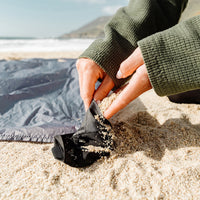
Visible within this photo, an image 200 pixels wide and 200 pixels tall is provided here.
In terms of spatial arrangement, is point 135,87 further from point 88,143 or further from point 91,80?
point 88,143

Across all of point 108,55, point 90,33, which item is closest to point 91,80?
point 108,55

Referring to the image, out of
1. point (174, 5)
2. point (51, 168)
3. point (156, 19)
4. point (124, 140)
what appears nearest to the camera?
point (51, 168)

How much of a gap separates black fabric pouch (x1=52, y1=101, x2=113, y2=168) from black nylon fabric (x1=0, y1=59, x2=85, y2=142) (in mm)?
287

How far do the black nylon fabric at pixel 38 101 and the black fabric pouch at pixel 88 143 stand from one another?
29cm

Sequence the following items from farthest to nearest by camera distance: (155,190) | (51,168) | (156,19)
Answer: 1. (156,19)
2. (51,168)
3. (155,190)

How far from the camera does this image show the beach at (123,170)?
0.68m

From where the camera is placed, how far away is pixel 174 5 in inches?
45.6

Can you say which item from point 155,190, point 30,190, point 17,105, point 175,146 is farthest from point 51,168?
point 17,105

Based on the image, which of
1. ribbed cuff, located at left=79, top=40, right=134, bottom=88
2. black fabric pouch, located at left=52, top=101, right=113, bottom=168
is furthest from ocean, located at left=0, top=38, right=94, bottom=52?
black fabric pouch, located at left=52, top=101, right=113, bottom=168

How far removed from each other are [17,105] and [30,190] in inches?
39.1

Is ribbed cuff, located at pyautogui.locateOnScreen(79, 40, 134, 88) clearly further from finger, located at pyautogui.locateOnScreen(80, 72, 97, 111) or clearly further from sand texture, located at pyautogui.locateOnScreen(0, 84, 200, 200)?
sand texture, located at pyautogui.locateOnScreen(0, 84, 200, 200)

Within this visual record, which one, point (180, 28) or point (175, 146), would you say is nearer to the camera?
point (180, 28)

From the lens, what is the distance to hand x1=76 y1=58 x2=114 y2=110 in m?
0.83

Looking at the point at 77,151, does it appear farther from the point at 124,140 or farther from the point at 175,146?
the point at 175,146
